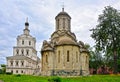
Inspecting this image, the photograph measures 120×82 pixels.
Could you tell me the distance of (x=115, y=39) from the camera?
39.2 metres

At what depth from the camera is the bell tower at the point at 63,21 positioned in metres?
44.4

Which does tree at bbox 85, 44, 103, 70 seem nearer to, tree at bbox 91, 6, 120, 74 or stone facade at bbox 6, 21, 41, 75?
stone facade at bbox 6, 21, 41, 75

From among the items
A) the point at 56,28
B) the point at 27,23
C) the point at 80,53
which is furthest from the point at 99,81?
the point at 27,23

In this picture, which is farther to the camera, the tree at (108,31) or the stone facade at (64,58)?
the tree at (108,31)

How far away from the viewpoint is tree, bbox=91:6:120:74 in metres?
38.9

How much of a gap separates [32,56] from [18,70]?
8354 millimetres

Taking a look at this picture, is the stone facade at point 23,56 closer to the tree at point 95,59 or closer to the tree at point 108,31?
the tree at point 95,59

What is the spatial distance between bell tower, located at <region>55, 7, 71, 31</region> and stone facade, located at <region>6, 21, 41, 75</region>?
31.6 metres

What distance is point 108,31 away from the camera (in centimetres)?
3947

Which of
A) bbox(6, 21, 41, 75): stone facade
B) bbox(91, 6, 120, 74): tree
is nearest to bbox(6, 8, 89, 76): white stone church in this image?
bbox(91, 6, 120, 74): tree

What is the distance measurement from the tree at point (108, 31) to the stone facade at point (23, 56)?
36.9 m

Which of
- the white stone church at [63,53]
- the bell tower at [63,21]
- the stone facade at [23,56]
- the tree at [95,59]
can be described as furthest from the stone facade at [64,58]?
the stone facade at [23,56]

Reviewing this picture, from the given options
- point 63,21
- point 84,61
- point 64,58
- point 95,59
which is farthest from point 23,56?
point 64,58

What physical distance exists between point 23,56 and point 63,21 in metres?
34.6
